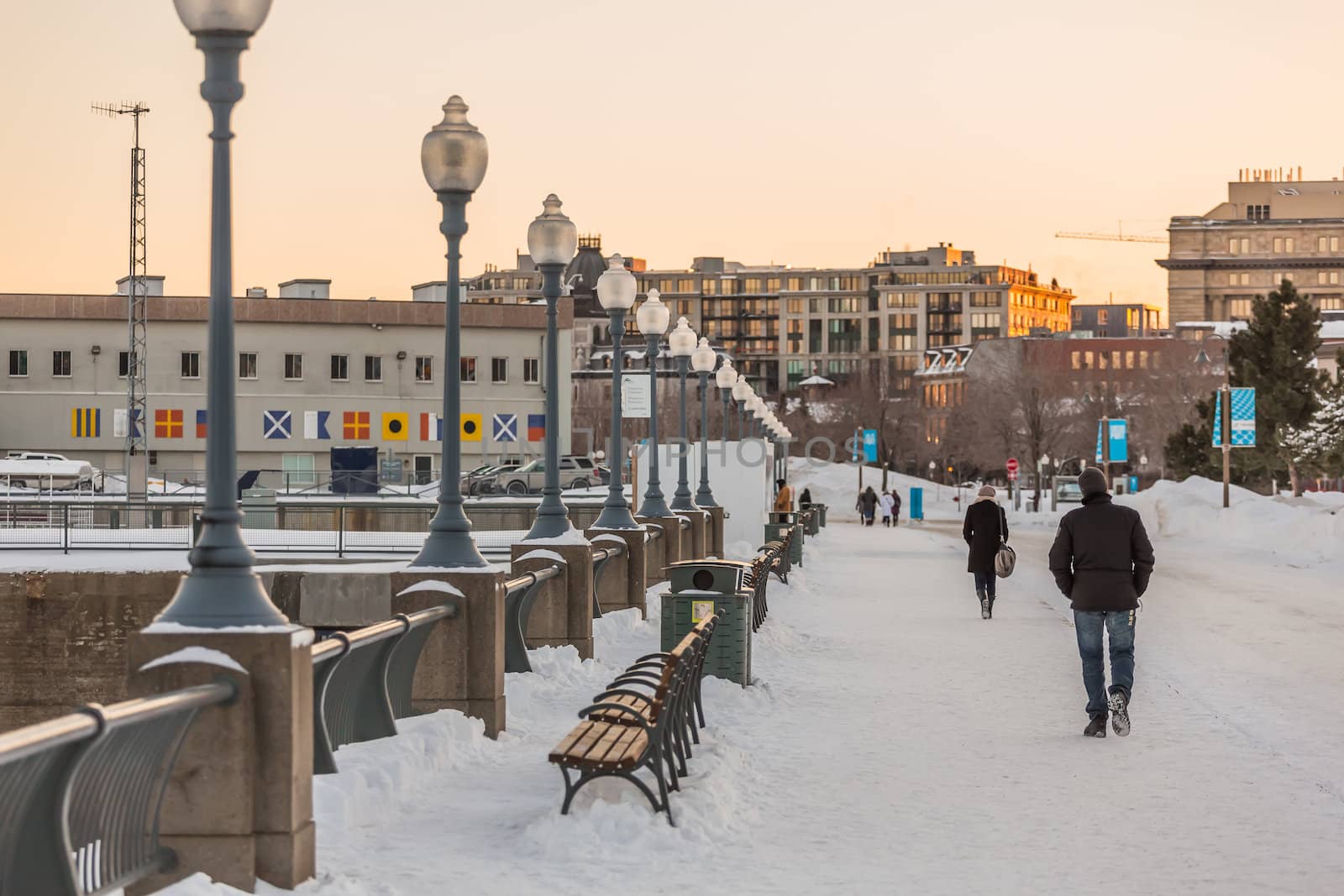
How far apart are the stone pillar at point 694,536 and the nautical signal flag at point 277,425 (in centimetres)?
5176

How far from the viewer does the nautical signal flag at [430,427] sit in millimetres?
88000

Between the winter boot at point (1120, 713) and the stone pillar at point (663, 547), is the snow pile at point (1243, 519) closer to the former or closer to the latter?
the stone pillar at point (663, 547)

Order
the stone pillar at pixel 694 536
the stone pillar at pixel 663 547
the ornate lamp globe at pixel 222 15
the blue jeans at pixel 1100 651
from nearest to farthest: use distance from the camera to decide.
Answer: the ornate lamp globe at pixel 222 15, the blue jeans at pixel 1100 651, the stone pillar at pixel 663 547, the stone pillar at pixel 694 536

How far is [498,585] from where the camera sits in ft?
40.1

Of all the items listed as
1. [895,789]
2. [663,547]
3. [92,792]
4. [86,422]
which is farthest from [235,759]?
[86,422]

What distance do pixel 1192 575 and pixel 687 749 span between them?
2464 centimetres

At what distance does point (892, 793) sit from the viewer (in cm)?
1026

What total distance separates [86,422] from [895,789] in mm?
79373

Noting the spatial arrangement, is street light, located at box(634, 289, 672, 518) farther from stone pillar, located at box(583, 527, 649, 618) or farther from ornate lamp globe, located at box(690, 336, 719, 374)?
ornate lamp globe, located at box(690, 336, 719, 374)

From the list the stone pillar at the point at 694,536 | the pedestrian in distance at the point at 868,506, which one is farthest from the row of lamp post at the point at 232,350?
the pedestrian in distance at the point at 868,506

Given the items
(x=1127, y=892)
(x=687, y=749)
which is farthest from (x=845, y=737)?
(x=1127, y=892)

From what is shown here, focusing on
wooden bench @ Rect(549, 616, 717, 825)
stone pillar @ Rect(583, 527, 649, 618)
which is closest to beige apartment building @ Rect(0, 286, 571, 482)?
stone pillar @ Rect(583, 527, 649, 618)

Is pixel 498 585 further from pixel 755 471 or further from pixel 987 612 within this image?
pixel 755 471

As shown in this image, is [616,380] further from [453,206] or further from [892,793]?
[892,793]
